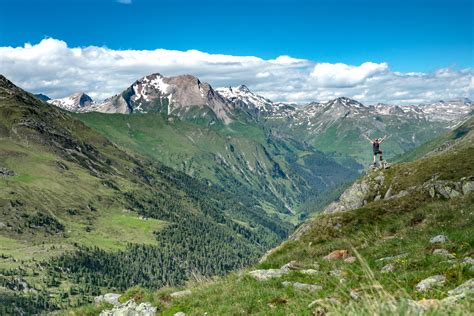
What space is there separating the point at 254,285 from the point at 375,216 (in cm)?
2702

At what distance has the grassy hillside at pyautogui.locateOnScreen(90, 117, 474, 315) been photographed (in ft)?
32.4

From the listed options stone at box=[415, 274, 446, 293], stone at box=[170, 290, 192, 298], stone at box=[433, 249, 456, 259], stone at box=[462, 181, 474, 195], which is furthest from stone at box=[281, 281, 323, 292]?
stone at box=[462, 181, 474, 195]

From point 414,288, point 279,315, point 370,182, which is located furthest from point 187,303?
point 370,182

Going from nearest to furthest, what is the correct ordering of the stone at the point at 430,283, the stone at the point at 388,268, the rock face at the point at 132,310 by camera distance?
1. the stone at the point at 430,283
2. the stone at the point at 388,268
3. the rock face at the point at 132,310

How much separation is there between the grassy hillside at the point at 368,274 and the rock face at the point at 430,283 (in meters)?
0.22

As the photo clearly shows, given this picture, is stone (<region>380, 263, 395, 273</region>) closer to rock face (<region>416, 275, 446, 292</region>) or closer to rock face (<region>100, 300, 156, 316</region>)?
rock face (<region>416, 275, 446, 292</region>)

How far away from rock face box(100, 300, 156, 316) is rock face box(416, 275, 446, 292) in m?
11.9

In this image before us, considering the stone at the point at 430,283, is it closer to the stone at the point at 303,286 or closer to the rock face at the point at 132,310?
the stone at the point at 303,286

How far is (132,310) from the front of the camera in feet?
71.7

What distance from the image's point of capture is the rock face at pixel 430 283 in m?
15.1

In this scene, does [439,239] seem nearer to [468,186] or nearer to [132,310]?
[132,310]

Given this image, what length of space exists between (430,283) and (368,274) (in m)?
8.34

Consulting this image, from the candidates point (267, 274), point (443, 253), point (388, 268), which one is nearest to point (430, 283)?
point (388, 268)

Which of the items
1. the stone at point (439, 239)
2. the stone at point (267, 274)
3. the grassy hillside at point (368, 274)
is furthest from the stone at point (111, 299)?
the stone at point (439, 239)
